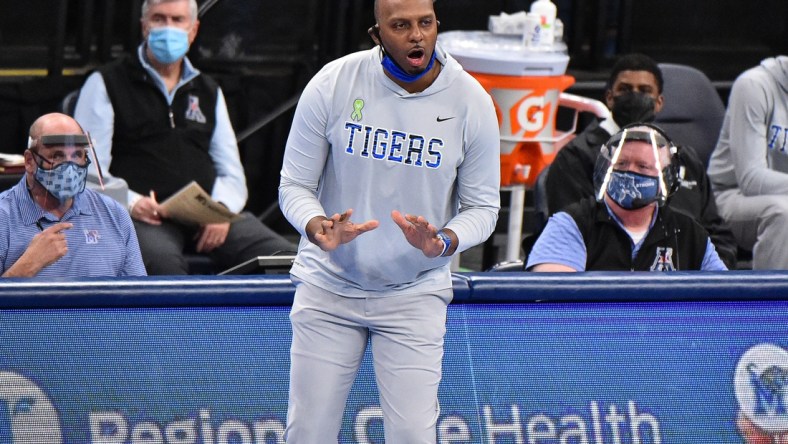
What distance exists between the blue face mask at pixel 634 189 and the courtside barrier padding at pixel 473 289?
2.18 feet

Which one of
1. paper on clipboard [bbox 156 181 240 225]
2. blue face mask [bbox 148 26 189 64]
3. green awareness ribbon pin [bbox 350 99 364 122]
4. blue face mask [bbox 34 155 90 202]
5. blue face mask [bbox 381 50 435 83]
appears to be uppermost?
blue face mask [bbox 381 50 435 83]

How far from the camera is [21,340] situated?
3467 millimetres

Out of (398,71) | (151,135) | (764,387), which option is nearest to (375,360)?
(398,71)

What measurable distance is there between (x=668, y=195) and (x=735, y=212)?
1.64 meters

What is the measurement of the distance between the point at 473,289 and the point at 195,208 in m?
2.08

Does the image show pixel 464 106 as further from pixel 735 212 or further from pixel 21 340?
pixel 735 212

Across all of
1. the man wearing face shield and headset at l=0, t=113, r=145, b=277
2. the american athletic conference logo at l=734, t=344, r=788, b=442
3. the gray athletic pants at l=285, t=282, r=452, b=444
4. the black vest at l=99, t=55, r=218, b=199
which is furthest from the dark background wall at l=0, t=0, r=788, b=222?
the american athletic conference logo at l=734, t=344, r=788, b=442

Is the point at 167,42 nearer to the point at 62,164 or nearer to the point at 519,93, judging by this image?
the point at 62,164

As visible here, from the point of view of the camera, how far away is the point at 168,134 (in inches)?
227

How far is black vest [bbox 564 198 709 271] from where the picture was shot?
14.7 ft

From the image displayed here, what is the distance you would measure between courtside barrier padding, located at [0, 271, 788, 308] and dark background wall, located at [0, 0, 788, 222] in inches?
130

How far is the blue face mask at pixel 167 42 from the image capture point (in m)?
5.70

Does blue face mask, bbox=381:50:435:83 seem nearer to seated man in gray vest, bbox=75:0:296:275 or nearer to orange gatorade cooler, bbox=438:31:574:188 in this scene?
seated man in gray vest, bbox=75:0:296:275

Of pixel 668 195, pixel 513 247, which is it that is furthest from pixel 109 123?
pixel 668 195
